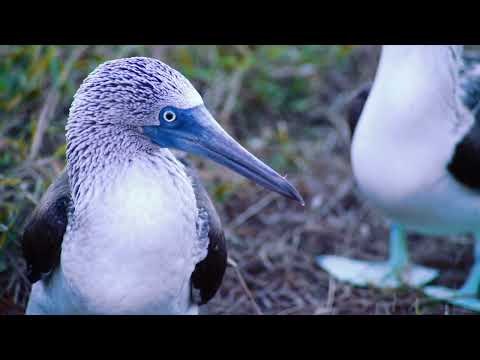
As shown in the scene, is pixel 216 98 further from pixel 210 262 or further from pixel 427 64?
pixel 210 262

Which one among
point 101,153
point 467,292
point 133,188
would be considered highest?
point 101,153

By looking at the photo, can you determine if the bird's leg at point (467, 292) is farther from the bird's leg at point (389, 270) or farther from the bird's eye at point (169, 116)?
the bird's eye at point (169, 116)

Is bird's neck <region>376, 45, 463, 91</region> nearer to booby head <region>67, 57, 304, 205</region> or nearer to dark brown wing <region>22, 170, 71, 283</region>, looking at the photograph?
booby head <region>67, 57, 304, 205</region>

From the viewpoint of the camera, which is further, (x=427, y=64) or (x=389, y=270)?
(x=389, y=270)

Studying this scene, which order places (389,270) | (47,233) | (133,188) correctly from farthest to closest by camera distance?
1. (389,270)
2. (47,233)
3. (133,188)

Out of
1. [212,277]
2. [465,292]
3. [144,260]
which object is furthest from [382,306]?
[144,260]

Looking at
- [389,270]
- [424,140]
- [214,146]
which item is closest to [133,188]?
[214,146]

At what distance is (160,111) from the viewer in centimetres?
233

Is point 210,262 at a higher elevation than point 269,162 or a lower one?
lower

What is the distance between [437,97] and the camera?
3094 millimetres

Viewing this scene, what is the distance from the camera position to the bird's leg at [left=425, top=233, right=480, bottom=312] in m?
3.39

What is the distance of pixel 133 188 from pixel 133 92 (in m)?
0.32

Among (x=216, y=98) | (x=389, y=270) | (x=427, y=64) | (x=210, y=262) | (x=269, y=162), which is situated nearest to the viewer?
(x=210, y=262)
